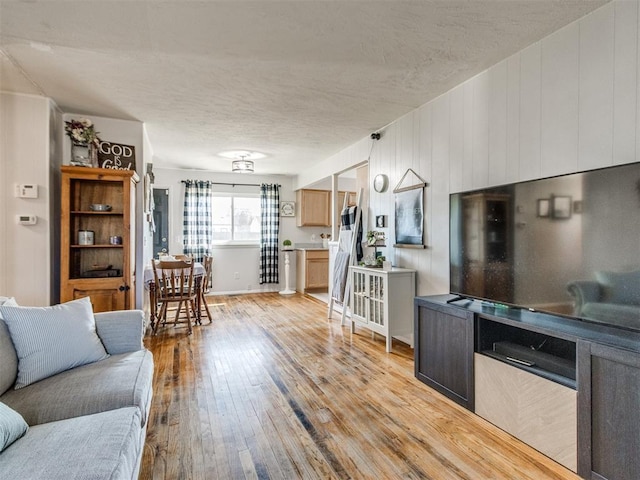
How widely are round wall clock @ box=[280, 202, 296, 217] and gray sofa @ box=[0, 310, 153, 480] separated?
5330mm

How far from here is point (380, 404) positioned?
2.43 m

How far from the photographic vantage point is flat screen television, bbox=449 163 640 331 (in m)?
1.64

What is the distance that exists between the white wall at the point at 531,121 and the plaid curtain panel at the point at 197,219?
426 cm

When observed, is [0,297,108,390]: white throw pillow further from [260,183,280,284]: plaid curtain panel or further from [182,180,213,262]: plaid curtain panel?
[260,183,280,284]: plaid curtain panel

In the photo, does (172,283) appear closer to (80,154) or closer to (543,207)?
(80,154)

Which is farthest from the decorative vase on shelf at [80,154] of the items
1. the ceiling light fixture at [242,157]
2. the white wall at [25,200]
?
the ceiling light fixture at [242,157]

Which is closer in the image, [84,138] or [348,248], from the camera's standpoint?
[84,138]

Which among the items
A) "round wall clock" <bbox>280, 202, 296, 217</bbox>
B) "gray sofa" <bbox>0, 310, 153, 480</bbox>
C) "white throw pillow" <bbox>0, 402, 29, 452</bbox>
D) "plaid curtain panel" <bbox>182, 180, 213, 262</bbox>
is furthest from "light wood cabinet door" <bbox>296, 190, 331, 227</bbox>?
"white throw pillow" <bbox>0, 402, 29, 452</bbox>

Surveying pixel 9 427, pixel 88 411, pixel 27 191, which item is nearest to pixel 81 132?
pixel 27 191

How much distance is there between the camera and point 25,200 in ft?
10.6

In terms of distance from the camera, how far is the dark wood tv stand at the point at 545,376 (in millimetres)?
1527

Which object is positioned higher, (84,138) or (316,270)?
(84,138)

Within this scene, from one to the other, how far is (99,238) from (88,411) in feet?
8.78

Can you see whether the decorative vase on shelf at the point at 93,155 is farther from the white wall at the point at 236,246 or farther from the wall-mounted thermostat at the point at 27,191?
the white wall at the point at 236,246
